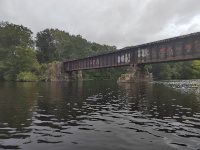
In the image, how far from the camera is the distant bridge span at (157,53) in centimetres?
3024

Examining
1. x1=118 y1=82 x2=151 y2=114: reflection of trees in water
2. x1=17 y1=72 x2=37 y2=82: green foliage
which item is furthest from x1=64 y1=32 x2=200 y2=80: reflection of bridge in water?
x1=17 y1=72 x2=37 y2=82: green foliage

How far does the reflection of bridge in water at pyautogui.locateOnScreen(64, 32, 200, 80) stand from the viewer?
99.4 feet

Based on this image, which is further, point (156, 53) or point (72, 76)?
point (72, 76)

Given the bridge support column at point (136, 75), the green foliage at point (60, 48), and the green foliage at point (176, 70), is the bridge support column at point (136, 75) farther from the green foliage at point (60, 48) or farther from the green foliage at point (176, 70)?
the green foliage at point (176, 70)

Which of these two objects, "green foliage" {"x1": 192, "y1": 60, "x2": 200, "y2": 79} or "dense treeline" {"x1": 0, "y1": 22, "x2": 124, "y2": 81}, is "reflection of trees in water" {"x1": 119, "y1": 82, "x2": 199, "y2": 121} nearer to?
"dense treeline" {"x1": 0, "y1": 22, "x2": 124, "y2": 81}

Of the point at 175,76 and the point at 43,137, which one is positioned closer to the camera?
the point at 43,137

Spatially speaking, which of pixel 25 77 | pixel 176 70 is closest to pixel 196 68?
pixel 176 70

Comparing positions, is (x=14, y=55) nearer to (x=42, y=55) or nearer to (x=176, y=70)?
(x=42, y=55)

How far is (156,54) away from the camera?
37.8 metres

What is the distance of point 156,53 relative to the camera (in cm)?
3772

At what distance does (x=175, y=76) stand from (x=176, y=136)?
10507 centimetres

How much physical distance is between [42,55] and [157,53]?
2695 inches

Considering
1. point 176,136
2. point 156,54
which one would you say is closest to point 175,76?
point 156,54

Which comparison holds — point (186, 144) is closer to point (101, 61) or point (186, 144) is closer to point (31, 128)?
point (31, 128)
